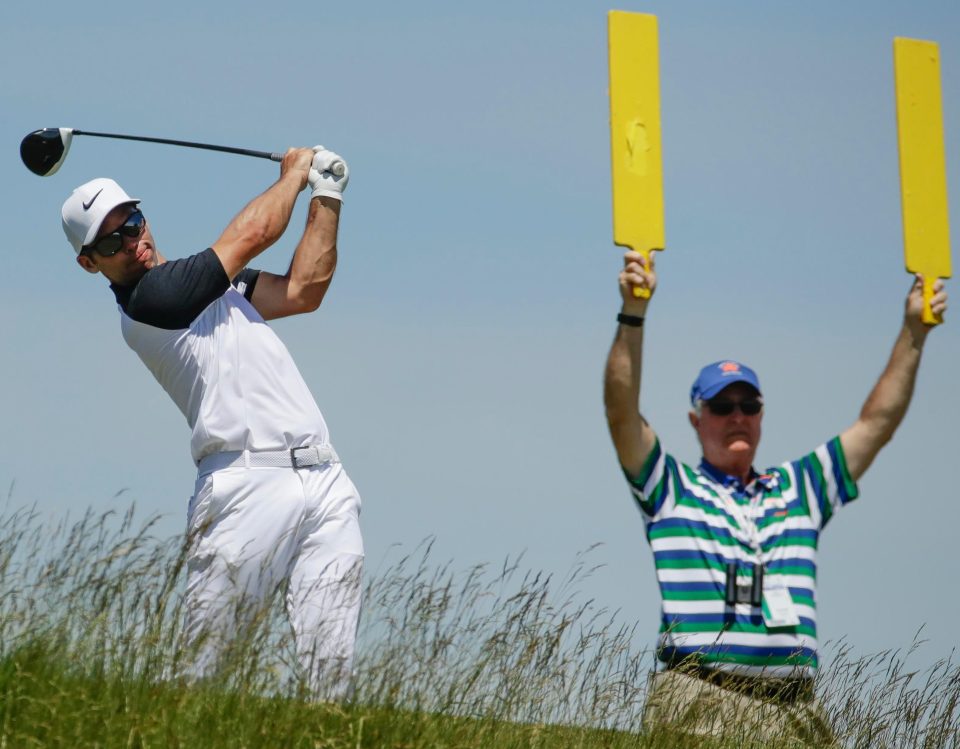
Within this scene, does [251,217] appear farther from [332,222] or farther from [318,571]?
[318,571]

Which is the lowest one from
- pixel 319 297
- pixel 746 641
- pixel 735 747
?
pixel 735 747

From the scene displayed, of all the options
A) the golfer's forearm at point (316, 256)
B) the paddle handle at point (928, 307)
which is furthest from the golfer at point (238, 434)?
the paddle handle at point (928, 307)

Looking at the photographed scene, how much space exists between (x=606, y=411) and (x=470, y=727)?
125cm

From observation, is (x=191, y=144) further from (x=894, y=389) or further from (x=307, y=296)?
(x=894, y=389)

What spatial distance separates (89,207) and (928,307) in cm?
344

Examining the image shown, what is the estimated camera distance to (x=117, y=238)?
22.5 ft

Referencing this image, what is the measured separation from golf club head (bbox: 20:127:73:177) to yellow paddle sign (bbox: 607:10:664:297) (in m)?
2.81

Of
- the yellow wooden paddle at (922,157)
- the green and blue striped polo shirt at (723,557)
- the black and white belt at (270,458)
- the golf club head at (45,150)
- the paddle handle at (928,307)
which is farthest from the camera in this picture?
the golf club head at (45,150)

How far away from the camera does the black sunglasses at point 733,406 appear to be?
6.45 m

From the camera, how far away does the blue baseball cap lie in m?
6.46

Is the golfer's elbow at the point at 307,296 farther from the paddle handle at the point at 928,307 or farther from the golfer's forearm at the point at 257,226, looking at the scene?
the paddle handle at the point at 928,307

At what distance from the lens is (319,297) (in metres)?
7.30

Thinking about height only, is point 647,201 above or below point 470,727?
above

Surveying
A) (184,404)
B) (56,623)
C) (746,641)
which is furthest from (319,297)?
(746,641)
